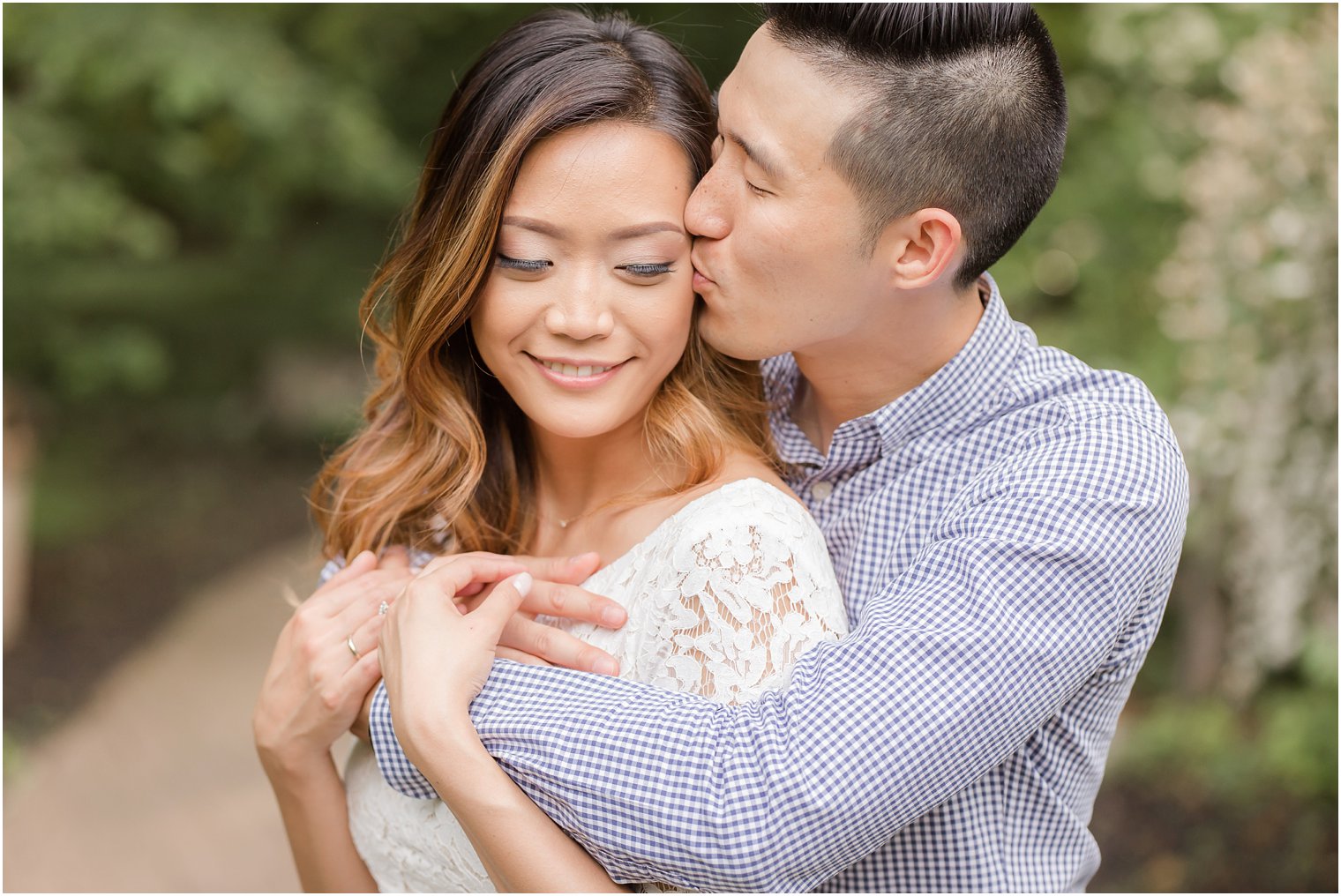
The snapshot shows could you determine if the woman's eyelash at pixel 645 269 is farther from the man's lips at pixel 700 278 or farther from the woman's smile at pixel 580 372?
the woman's smile at pixel 580 372

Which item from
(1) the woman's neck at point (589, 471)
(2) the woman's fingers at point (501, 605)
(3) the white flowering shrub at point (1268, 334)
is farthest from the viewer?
(3) the white flowering shrub at point (1268, 334)

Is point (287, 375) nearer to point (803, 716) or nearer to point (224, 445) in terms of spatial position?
point (224, 445)

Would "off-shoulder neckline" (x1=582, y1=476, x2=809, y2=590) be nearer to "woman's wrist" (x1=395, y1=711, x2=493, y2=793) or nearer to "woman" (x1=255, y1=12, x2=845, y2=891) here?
"woman" (x1=255, y1=12, x2=845, y2=891)

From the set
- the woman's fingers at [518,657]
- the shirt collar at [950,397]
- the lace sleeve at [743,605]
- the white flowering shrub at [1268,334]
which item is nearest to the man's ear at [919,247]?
the shirt collar at [950,397]

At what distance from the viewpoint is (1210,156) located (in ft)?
17.5

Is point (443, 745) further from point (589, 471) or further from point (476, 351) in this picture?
point (476, 351)

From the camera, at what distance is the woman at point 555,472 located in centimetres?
197

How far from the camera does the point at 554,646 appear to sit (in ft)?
7.00

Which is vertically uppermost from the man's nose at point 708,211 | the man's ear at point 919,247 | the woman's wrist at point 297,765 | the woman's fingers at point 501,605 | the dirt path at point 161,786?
the man's nose at point 708,211

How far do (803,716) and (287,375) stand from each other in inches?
371

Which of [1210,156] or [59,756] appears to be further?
[59,756]

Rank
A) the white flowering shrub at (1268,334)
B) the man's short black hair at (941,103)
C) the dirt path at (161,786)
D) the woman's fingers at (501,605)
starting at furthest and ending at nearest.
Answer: the dirt path at (161,786) < the white flowering shrub at (1268,334) < the man's short black hair at (941,103) < the woman's fingers at (501,605)

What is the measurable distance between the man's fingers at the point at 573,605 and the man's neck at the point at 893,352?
0.62 metres

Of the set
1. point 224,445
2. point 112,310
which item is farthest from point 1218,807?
point 224,445
